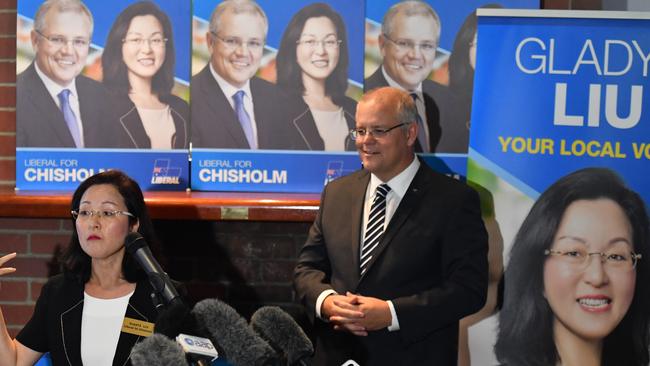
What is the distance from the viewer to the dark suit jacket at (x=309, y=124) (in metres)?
3.96

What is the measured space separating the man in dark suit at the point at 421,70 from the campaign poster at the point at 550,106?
579 mm

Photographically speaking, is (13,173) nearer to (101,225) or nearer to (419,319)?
(101,225)

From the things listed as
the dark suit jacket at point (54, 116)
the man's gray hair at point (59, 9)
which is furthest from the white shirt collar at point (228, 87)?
the man's gray hair at point (59, 9)

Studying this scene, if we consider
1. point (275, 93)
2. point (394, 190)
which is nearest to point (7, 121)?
point (275, 93)

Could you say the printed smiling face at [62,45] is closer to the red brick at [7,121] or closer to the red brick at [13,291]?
the red brick at [7,121]

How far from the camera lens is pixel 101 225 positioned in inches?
120

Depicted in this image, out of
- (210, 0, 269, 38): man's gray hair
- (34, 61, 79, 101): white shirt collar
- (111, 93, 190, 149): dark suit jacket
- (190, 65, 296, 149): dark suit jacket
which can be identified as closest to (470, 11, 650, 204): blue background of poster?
(190, 65, 296, 149): dark suit jacket

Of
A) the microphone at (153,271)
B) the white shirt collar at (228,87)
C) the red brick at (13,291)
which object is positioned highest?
the white shirt collar at (228,87)

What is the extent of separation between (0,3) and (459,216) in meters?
2.42

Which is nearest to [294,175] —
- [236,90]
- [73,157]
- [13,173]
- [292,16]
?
[236,90]

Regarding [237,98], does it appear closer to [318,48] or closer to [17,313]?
[318,48]

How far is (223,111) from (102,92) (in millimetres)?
566

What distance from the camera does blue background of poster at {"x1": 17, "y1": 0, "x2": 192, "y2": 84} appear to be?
3951 millimetres

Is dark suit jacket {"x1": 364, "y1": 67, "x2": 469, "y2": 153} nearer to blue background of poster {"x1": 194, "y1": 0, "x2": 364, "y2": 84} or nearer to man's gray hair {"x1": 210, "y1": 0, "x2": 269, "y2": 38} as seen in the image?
blue background of poster {"x1": 194, "y1": 0, "x2": 364, "y2": 84}
